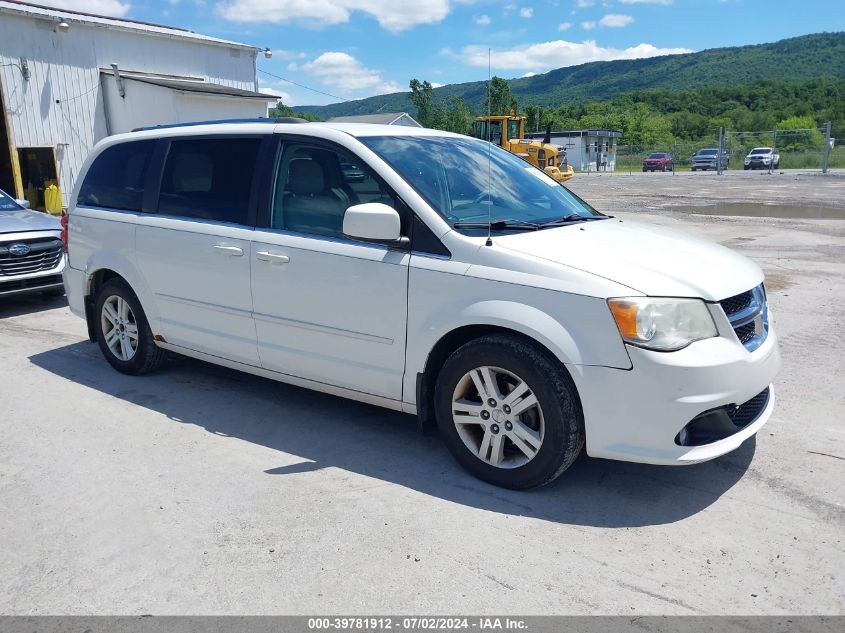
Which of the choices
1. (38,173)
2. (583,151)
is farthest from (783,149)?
(38,173)

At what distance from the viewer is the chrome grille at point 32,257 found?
803cm

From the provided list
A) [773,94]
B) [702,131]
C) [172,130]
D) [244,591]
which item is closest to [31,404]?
[172,130]

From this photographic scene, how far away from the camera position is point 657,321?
330 centimetres

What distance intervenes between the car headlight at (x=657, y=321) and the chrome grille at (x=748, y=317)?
0.24 meters

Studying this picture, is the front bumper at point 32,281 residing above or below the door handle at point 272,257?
below

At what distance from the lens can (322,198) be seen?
4383 mm

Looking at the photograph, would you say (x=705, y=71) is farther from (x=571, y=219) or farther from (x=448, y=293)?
(x=448, y=293)

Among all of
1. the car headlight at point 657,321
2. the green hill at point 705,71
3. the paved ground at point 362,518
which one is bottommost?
the paved ground at point 362,518

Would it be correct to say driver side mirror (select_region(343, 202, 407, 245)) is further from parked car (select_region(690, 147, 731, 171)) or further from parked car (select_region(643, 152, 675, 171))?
parked car (select_region(643, 152, 675, 171))

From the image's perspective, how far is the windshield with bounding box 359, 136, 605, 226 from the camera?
4094 millimetres

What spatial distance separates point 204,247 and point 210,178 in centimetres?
52

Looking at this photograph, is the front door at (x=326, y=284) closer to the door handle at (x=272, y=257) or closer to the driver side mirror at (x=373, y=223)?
the door handle at (x=272, y=257)

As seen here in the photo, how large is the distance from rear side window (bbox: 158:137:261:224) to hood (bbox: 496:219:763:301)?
1.93 metres

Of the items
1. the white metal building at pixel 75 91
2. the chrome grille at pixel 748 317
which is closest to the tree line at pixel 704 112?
the white metal building at pixel 75 91
